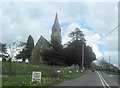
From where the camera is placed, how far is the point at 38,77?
46.3 ft

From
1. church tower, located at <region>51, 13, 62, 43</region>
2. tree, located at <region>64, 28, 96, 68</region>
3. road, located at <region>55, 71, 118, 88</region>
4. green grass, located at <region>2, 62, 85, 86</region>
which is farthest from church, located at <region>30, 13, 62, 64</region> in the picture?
road, located at <region>55, 71, 118, 88</region>

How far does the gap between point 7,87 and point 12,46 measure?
6.23m

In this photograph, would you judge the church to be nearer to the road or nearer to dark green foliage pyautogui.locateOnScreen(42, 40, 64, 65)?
dark green foliage pyautogui.locateOnScreen(42, 40, 64, 65)

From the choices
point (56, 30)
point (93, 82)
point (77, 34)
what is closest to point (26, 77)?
point (93, 82)

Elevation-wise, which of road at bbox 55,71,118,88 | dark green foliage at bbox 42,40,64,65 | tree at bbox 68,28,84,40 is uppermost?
tree at bbox 68,28,84,40

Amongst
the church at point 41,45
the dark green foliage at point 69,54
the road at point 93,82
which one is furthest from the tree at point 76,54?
the road at point 93,82

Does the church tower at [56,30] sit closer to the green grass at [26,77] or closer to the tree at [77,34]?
the tree at [77,34]

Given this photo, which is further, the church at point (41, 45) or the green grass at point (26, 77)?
the church at point (41, 45)

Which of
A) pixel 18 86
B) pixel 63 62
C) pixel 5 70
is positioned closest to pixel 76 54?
pixel 63 62

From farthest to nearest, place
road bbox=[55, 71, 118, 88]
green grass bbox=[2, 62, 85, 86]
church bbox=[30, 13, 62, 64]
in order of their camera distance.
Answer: church bbox=[30, 13, 62, 64]
road bbox=[55, 71, 118, 88]
green grass bbox=[2, 62, 85, 86]

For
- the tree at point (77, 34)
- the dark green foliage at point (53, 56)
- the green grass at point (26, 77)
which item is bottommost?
the green grass at point (26, 77)

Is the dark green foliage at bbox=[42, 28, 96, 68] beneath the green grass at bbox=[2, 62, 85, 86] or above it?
above

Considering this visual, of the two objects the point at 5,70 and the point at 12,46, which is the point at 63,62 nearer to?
the point at 5,70

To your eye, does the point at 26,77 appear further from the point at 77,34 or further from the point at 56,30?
the point at 56,30
